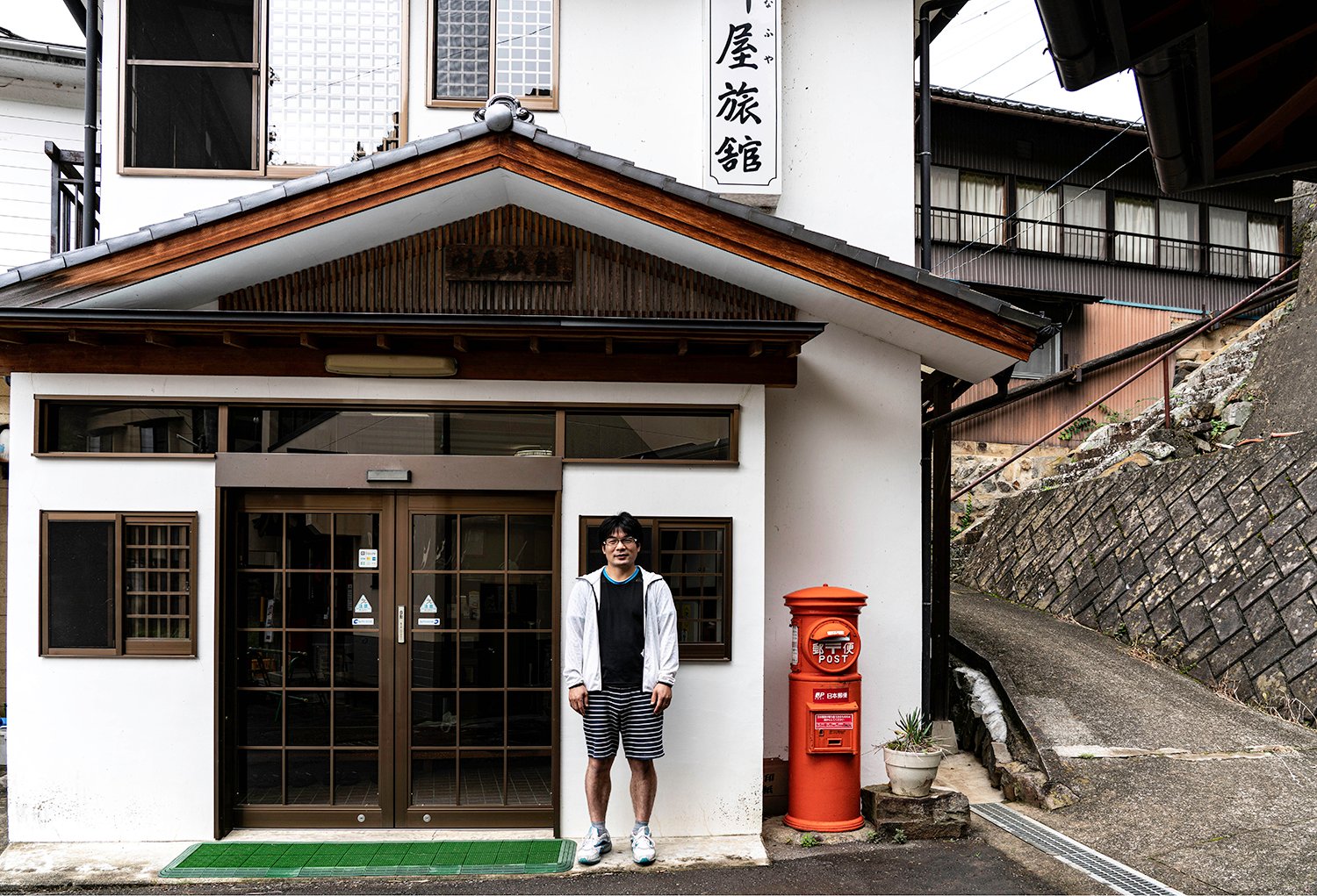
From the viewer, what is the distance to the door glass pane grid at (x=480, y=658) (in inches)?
262

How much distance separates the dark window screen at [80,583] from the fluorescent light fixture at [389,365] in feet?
5.91

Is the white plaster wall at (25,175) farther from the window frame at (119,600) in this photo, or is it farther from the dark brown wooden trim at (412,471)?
the dark brown wooden trim at (412,471)

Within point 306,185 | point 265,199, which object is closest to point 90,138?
point 265,199

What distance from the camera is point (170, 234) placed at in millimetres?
6125

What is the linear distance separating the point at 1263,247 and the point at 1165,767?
2019cm

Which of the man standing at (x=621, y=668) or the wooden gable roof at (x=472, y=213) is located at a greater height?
the wooden gable roof at (x=472, y=213)

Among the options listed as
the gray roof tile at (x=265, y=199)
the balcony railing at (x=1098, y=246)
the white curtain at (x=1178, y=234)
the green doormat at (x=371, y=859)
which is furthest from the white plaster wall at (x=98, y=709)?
the white curtain at (x=1178, y=234)

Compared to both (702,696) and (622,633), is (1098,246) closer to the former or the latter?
(702,696)

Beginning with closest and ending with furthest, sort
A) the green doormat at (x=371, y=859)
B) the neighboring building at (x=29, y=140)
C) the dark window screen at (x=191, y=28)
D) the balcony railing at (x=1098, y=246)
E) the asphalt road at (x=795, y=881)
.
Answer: the asphalt road at (x=795, y=881), the green doormat at (x=371, y=859), the dark window screen at (x=191, y=28), the neighboring building at (x=29, y=140), the balcony railing at (x=1098, y=246)

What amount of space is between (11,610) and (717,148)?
5827 mm

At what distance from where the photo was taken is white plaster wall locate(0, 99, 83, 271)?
11.9 m

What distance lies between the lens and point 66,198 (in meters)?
8.98

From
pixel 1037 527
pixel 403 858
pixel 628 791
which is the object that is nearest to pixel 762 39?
pixel 628 791

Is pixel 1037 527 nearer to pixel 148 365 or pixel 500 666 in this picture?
pixel 500 666
